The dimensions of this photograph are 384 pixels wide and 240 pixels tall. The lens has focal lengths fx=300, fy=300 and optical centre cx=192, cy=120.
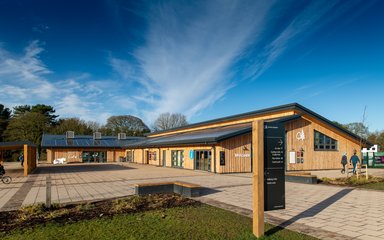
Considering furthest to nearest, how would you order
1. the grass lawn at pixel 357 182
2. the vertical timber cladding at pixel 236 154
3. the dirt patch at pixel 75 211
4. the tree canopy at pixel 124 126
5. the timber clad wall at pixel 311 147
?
the tree canopy at pixel 124 126 → the timber clad wall at pixel 311 147 → the vertical timber cladding at pixel 236 154 → the grass lawn at pixel 357 182 → the dirt patch at pixel 75 211

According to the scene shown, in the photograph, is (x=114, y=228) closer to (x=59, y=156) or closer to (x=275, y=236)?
(x=275, y=236)

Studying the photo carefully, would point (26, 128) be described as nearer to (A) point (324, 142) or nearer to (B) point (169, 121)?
(B) point (169, 121)

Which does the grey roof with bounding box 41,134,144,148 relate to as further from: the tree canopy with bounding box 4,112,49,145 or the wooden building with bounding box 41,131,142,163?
the tree canopy with bounding box 4,112,49,145

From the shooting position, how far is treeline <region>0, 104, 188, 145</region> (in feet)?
176

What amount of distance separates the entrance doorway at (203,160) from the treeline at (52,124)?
38.9m

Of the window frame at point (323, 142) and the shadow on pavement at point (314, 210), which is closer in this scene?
the shadow on pavement at point (314, 210)

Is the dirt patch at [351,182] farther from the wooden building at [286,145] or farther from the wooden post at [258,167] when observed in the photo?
the wooden post at [258,167]

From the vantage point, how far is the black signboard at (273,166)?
21.6ft

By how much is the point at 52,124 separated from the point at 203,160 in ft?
161

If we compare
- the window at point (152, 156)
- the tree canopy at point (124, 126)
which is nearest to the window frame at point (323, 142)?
the window at point (152, 156)

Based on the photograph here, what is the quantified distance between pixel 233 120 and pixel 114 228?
26.8 meters

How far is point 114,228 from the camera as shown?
21.4ft

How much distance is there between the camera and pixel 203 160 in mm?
24969

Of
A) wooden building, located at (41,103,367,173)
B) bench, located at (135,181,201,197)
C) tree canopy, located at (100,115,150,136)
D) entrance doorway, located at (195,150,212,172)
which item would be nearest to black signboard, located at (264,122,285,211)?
bench, located at (135,181,201,197)
